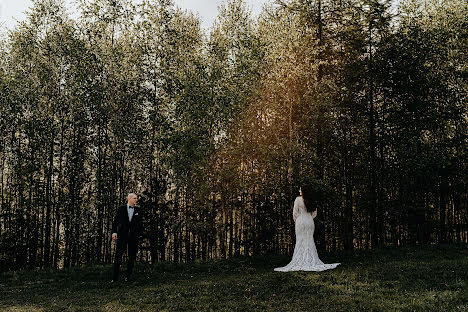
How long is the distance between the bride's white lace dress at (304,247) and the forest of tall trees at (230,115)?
3187 mm

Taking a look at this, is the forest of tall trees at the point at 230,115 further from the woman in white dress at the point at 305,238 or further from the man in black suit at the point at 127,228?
the man in black suit at the point at 127,228

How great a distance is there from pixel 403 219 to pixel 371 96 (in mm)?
5873

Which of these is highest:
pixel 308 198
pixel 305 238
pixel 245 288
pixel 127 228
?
pixel 308 198

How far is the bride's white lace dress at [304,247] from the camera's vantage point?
416 inches

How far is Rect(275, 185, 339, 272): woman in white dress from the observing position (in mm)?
10677

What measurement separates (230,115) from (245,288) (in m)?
8.62

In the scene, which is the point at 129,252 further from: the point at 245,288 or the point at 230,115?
the point at 230,115

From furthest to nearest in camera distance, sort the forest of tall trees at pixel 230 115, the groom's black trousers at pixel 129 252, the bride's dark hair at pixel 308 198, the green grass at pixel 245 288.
→ the forest of tall trees at pixel 230 115
the bride's dark hair at pixel 308 198
the groom's black trousers at pixel 129 252
the green grass at pixel 245 288

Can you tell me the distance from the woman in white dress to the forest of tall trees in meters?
3.18

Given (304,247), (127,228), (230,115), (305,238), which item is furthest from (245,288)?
(230,115)

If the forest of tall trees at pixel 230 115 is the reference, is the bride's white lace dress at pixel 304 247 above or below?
below

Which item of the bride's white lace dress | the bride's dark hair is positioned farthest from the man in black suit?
the bride's dark hair

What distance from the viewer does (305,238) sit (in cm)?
1112

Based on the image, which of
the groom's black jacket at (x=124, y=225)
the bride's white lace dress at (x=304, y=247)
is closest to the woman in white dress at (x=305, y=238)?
the bride's white lace dress at (x=304, y=247)
